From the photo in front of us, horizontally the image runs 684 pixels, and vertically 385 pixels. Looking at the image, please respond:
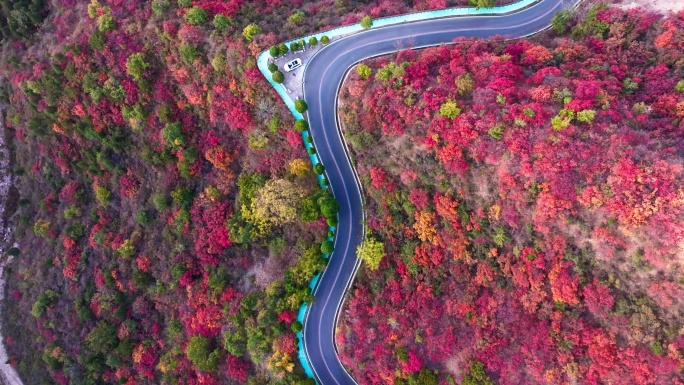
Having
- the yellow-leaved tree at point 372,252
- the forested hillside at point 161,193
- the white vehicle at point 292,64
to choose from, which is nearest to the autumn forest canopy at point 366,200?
the yellow-leaved tree at point 372,252

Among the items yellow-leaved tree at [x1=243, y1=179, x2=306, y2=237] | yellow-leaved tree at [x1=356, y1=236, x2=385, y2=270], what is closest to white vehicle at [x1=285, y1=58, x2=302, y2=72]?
yellow-leaved tree at [x1=243, y1=179, x2=306, y2=237]

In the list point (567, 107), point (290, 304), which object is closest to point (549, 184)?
point (567, 107)

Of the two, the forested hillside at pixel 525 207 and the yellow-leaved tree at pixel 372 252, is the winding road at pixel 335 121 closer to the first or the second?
the forested hillside at pixel 525 207

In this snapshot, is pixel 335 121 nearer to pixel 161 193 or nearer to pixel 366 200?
pixel 366 200

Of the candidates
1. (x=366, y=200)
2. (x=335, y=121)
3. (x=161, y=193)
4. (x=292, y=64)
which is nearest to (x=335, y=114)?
(x=335, y=121)

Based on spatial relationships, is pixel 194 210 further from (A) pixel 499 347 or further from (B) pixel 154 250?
(A) pixel 499 347
